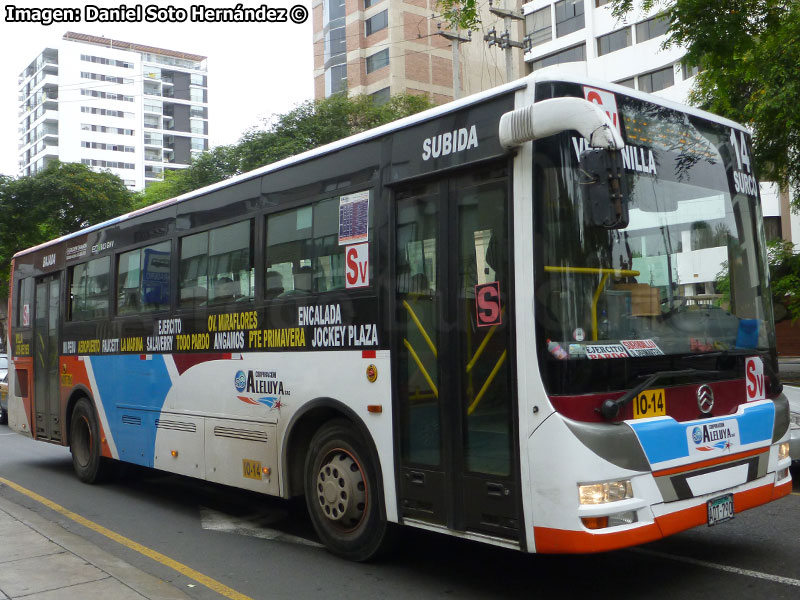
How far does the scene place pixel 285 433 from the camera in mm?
6832

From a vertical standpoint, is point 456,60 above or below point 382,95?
below

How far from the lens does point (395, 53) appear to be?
155 ft

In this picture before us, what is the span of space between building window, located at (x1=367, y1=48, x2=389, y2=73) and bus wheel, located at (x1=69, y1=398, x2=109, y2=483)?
39906mm

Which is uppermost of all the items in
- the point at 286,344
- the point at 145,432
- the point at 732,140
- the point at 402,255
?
the point at 732,140

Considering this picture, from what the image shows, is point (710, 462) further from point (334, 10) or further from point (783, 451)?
point (334, 10)

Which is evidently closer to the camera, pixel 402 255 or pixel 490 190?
pixel 490 190

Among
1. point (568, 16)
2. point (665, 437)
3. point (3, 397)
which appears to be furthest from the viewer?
point (568, 16)

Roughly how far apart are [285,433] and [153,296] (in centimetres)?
291

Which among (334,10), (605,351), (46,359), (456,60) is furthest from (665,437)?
(334,10)

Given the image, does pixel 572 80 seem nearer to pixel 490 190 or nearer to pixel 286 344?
pixel 490 190

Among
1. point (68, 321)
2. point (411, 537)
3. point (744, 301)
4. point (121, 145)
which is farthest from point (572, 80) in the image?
point (121, 145)

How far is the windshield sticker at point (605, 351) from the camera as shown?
4.73m

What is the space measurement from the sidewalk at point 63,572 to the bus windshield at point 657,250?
310 cm

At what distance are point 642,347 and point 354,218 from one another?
2422 mm
